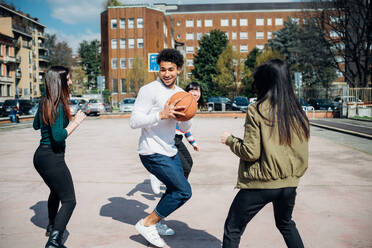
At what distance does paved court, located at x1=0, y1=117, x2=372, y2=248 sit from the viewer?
3848mm

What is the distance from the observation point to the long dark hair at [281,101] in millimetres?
2518

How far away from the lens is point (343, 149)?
1075 cm

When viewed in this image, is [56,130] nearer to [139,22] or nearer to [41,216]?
[41,216]

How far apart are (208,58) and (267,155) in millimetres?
59226

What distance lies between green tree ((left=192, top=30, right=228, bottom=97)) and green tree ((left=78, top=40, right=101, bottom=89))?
4191cm

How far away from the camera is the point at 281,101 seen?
2.53 meters

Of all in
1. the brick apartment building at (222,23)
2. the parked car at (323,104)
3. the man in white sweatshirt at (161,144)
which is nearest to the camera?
the man in white sweatshirt at (161,144)

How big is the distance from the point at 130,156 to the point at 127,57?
166ft

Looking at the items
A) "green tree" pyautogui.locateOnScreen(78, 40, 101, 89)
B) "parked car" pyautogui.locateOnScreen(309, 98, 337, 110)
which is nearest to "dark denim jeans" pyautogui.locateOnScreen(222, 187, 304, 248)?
"parked car" pyautogui.locateOnScreen(309, 98, 337, 110)

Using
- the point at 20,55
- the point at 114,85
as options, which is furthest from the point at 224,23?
the point at 20,55

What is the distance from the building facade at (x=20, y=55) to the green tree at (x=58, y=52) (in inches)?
90.7

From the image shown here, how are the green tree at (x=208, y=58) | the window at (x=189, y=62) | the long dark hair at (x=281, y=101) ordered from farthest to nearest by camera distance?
the window at (x=189, y=62) → the green tree at (x=208, y=58) → the long dark hair at (x=281, y=101)

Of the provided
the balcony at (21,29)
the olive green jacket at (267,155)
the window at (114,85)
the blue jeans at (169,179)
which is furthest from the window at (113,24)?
the olive green jacket at (267,155)

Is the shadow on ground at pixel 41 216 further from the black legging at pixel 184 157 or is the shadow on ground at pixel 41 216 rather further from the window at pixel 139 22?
the window at pixel 139 22
